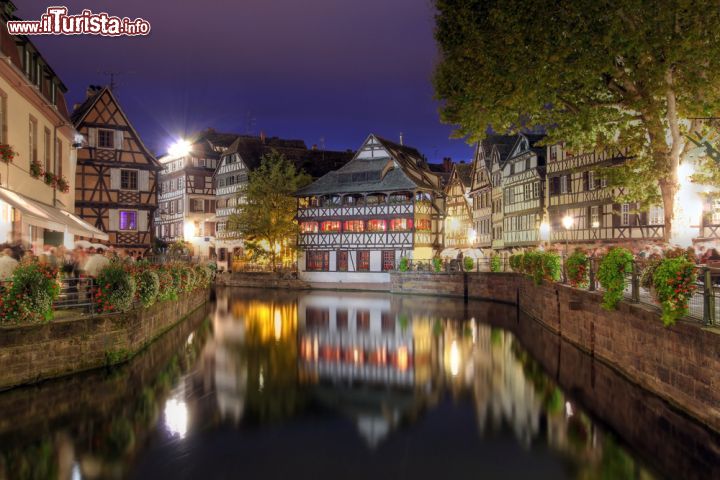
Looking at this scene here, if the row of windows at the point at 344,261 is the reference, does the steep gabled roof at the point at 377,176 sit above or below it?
above

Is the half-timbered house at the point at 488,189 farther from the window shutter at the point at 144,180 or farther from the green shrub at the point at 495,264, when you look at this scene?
the window shutter at the point at 144,180

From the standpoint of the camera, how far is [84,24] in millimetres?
20906

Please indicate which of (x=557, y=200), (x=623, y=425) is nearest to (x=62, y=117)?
(x=623, y=425)

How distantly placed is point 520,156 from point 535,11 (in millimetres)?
29404

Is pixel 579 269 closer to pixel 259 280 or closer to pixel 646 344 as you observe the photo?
pixel 646 344

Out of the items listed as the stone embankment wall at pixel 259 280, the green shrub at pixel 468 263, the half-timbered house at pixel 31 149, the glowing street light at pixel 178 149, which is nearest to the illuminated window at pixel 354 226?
the stone embankment wall at pixel 259 280

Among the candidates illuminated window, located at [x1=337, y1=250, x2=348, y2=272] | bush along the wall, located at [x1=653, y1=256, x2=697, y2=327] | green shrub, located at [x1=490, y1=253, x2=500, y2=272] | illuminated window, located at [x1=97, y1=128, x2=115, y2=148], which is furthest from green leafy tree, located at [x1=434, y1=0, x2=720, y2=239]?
illuminated window, located at [x1=337, y1=250, x2=348, y2=272]

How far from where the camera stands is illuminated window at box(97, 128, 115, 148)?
39.4 m

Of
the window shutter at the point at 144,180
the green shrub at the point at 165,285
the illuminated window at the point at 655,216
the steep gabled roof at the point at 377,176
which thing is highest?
the steep gabled roof at the point at 377,176

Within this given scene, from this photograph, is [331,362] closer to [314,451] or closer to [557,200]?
[314,451]

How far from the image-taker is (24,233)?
832 inches

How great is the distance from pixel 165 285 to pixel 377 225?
109ft

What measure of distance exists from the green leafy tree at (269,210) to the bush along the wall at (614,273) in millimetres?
42000

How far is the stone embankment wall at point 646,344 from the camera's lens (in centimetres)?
1030
